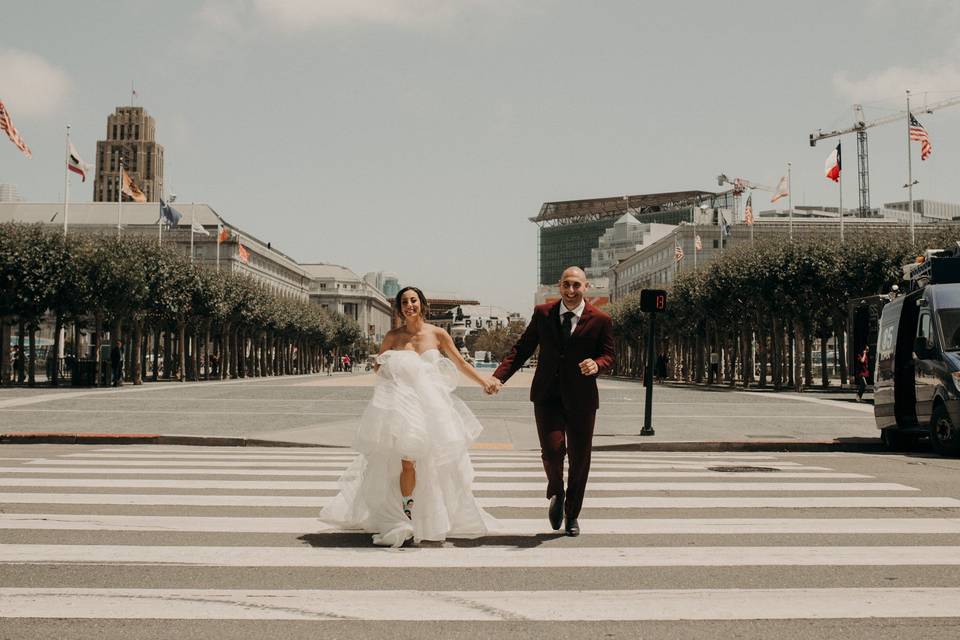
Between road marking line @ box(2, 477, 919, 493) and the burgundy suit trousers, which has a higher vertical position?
the burgundy suit trousers

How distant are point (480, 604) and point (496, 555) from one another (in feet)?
4.36

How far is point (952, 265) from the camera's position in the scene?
14523mm

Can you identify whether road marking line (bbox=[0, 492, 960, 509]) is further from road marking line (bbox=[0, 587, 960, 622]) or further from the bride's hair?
road marking line (bbox=[0, 587, 960, 622])

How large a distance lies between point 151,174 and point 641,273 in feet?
248

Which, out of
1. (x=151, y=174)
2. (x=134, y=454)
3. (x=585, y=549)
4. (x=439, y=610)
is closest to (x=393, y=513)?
(x=585, y=549)

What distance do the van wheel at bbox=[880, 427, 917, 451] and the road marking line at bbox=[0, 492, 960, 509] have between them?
6394 mm

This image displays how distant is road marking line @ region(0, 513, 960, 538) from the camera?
7434 millimetres

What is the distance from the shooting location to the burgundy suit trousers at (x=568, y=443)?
712 centimetres

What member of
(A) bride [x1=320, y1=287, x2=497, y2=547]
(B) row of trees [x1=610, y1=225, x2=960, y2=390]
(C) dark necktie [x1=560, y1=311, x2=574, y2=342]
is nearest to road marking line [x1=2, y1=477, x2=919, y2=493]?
(A) bride [x1=320, y1=287, x2=497, y2=547]

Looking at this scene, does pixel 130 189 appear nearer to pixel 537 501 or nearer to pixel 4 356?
pixel 4 356

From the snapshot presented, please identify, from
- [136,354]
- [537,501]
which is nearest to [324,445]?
[537,501]

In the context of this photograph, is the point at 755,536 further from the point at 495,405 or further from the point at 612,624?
the point at 495,405

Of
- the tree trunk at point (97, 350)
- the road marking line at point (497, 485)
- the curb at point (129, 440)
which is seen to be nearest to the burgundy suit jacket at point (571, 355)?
the road marking line at point (497, 485)

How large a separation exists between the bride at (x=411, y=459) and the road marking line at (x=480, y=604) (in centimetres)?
131
